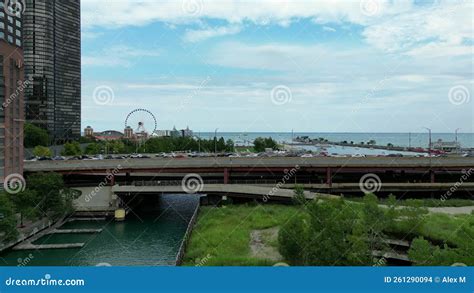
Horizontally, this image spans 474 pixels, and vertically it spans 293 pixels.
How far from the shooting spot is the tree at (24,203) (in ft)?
55.7

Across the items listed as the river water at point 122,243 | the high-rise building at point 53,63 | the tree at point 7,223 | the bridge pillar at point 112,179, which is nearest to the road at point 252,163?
the bridge pillar at point 112,179

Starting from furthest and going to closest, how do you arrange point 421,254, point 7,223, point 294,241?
1. point 7,223
2. point 294,241
3. point 421,254

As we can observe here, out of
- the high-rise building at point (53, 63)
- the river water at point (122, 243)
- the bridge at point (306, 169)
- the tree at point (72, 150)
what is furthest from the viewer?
the high-rise building at point (53, 63)

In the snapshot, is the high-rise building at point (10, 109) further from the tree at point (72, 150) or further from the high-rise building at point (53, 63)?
the high-rise building at point (53, 63)

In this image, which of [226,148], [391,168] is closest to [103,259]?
[391,168]

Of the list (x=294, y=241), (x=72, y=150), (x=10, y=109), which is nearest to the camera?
(x=294, y=241)

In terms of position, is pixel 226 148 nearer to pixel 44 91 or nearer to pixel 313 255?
pixel 44 91

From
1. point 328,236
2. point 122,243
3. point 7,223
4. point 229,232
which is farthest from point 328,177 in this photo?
point 7,223

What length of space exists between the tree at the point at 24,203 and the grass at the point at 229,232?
692 centimetres

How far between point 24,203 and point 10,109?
16.8 feet

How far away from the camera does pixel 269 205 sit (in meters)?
21.3

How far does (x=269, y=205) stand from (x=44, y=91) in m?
41.6

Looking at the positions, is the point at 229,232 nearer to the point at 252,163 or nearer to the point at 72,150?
the point at 252,163

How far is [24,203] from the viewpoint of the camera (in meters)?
17.2
